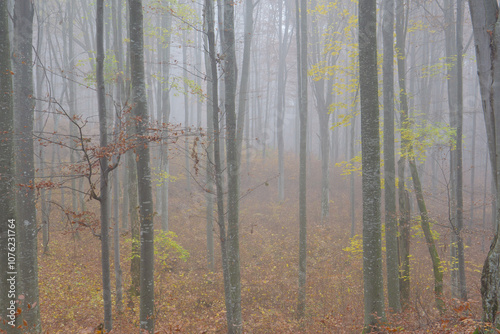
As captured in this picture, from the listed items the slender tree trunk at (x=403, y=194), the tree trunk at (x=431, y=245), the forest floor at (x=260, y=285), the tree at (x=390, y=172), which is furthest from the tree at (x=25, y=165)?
the tree trunk at (x=431, y=245)

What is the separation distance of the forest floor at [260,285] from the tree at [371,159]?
22.4 inches

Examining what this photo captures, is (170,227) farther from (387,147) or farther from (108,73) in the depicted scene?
(387,147)

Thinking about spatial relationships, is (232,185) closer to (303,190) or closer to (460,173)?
(303,190)

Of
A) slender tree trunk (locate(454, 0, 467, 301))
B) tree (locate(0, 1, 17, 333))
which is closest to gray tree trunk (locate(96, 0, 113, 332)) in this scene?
tree (locate(0, 1, 17, 333))

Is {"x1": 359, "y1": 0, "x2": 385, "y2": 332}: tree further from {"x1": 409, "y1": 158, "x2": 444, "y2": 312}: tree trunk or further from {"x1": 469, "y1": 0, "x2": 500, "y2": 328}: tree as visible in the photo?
{"x1": 409, "y1": 158, "x2": 444, "y2": 312}: tree trunk

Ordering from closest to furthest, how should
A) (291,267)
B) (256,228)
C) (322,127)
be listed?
(291,267)
(256,228)
(322,127)

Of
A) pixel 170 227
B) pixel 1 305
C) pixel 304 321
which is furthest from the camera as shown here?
pixel 170 227

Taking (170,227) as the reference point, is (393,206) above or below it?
above

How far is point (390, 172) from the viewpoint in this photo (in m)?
7.98

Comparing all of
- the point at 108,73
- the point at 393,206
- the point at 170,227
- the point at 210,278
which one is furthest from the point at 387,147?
the point at 170,227

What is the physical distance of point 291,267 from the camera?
1252 centimetres

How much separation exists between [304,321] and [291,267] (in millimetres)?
4155

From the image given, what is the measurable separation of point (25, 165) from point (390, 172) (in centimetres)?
833

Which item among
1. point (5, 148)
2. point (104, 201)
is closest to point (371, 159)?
point (104, 201)
